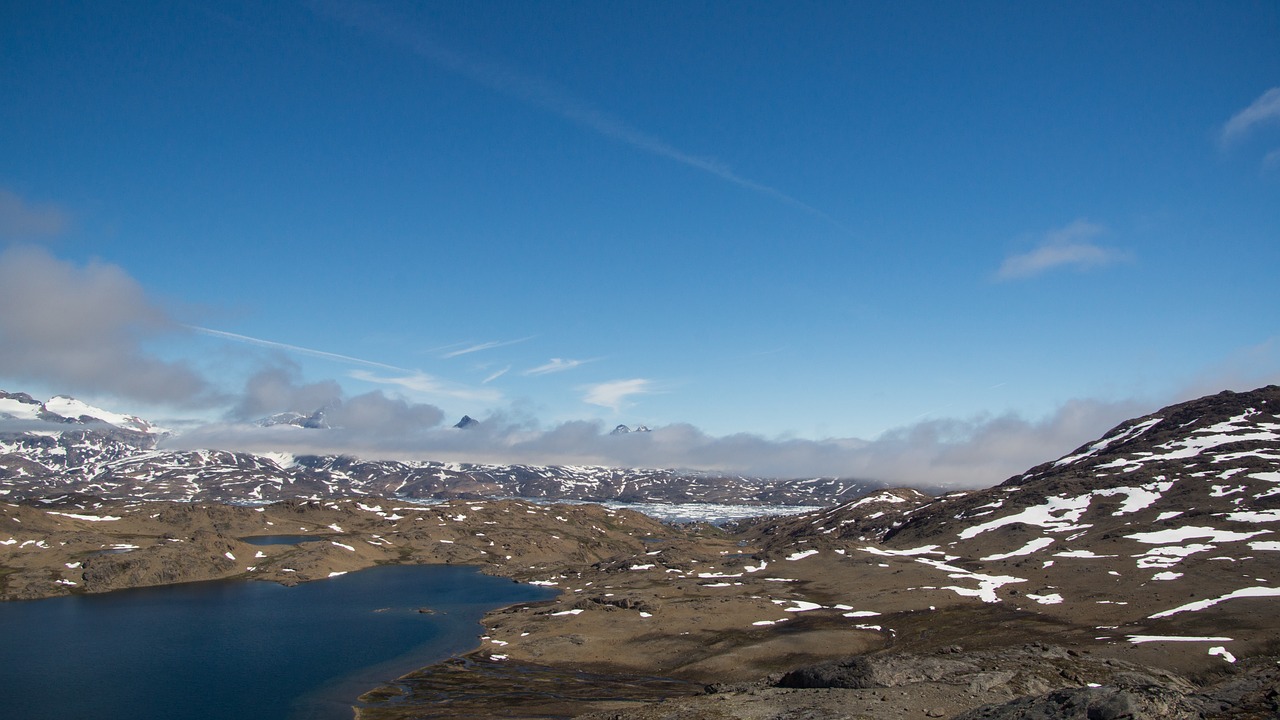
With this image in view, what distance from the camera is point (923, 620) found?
4513 inches

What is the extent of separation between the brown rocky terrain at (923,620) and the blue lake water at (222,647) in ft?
30.7

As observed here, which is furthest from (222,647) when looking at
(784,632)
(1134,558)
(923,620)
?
(1134,558)

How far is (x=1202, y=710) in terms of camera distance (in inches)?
1405

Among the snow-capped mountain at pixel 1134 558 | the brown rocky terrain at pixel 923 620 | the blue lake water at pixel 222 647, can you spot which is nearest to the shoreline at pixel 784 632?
the brown rocky terrain at pixel 923 620

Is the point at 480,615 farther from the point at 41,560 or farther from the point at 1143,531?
the point at 1143,531

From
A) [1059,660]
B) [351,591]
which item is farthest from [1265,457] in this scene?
[351,591]

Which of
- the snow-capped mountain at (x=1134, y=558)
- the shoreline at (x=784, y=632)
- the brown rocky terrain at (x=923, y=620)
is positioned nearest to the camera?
the brown rocky terrain at (x=923, y=620)

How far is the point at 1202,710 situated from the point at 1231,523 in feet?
504

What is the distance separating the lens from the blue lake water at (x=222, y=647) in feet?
277

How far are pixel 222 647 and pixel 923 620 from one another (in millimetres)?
114813

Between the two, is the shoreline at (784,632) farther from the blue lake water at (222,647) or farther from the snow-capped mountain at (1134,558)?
the blue lake water at (222,647)

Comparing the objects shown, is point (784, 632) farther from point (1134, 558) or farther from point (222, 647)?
point (222, 647)

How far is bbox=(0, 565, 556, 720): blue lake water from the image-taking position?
8431 cm

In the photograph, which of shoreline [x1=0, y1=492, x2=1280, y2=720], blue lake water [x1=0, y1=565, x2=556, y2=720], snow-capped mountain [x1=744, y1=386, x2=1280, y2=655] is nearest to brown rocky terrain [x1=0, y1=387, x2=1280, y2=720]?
shoreline [x1=0, y1=492, x2=1280, y2=720]
